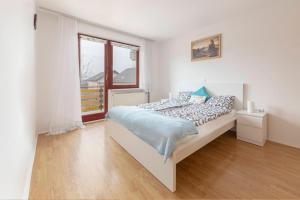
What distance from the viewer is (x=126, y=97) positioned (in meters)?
4.25

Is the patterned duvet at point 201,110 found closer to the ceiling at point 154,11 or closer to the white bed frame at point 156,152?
the white bed frame at point 156,152

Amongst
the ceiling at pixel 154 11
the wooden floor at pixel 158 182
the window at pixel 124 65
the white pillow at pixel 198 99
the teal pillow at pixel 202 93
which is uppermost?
the ceiling at pixel 154 11

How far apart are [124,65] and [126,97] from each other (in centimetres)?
109

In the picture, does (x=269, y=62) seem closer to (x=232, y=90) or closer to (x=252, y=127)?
(x=232, y=90)

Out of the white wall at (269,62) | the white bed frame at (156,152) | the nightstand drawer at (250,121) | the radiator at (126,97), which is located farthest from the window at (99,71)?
the nightstand drawer at (250,121)

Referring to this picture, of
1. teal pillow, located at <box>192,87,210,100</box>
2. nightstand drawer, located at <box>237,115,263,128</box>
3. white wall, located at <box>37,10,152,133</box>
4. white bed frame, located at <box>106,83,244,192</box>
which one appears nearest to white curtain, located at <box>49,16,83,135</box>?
→ white wall, located at <box>37,10,152,133</box>

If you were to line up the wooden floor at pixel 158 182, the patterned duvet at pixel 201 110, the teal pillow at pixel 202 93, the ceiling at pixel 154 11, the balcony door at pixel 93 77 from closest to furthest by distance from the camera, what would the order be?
the wooden floor at pixel 158 182, the patterned duvet at pixel 201 110, the ceiling at pixel 154 11, the teal pillow at pixel 202 93, the balcony door at pixel 93 77

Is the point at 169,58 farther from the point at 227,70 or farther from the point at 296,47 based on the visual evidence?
the point at 296,47

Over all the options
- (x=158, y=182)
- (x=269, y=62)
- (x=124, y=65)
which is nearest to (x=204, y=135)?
(x=158, y=182)

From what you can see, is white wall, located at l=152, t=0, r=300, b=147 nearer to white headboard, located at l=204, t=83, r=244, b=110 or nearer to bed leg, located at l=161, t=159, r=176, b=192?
white headboard, located at l=204, t=83, r=244, b=110

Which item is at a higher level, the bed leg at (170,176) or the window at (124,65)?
the window at (124,65)

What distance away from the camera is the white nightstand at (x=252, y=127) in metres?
2.55

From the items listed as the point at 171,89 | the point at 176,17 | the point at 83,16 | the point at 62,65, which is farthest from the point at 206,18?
the point at 62,65

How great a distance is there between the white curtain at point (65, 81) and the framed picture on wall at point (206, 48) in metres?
2.99
